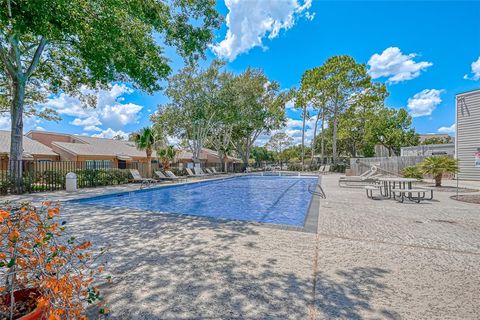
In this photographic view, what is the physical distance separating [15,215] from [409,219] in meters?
7.77

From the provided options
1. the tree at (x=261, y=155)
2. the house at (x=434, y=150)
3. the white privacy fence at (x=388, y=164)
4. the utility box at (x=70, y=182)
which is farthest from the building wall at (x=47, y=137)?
the house at (x=434, y=150)

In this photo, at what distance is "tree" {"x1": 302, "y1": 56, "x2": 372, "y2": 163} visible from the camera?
90.0 feet

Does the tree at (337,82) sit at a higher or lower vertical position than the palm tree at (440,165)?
higher

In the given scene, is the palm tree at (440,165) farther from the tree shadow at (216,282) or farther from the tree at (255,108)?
the tree at (255,108)

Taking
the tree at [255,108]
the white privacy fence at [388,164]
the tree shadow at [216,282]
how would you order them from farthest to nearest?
the tree at [255,108] → the white privacy fence at [388,164] → the tree shadow at [216,282]

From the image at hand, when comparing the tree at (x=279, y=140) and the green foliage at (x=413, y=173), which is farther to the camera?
the tree at (x=279, y=140)

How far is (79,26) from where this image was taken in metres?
6.04

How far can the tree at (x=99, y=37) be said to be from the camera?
5.36 metres

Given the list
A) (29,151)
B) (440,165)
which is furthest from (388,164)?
(29,151)

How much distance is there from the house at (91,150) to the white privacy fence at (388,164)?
21290mm

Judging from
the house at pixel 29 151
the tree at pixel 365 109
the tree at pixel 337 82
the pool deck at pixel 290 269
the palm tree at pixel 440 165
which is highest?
the tree at pixel 337 82

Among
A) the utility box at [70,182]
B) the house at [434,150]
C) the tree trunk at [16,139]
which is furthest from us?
the house at [434,150]

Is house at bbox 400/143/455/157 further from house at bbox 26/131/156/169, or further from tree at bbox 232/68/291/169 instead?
house at bbox 26/131/156/169

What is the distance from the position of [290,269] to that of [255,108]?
1103 inches
